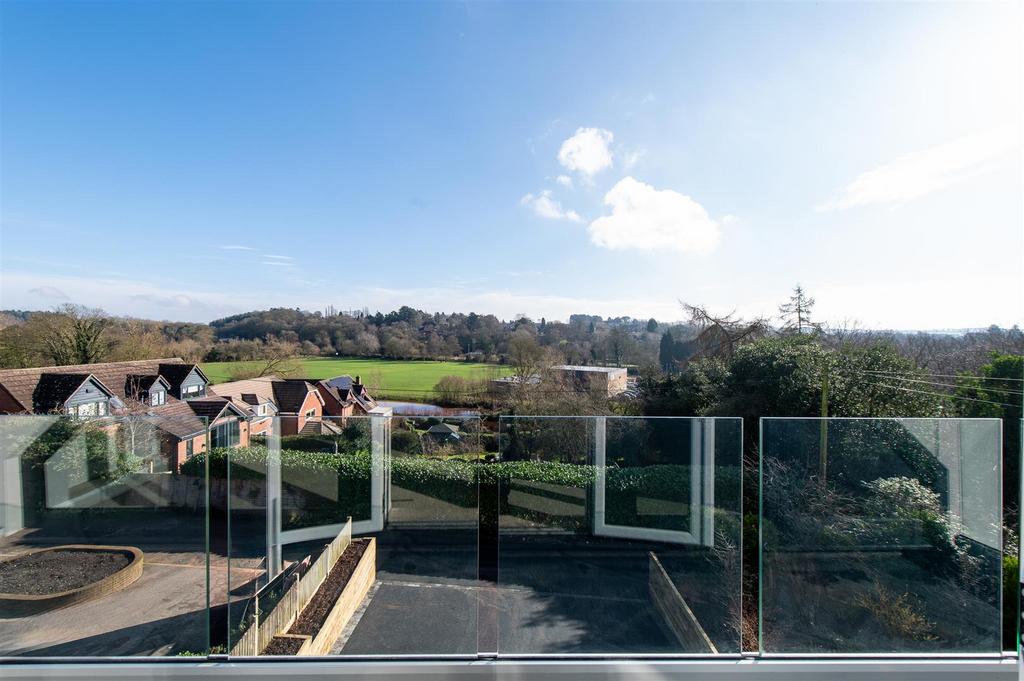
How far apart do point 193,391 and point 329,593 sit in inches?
387

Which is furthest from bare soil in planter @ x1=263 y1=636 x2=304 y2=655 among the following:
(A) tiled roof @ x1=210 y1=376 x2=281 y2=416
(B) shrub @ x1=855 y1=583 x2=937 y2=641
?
(A) tiled roof @ x1=210 y1=376 x2=281 y2=416

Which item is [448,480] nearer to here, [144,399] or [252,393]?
[252,393]

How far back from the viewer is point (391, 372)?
30.8 feet

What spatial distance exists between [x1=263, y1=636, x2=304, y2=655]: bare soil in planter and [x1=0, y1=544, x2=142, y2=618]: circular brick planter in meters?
0.52

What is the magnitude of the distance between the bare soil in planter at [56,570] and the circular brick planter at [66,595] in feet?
0.04

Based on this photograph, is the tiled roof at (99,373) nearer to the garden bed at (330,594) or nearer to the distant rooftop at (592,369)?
the garden bed at (330,594)

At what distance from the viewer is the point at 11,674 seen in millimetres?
1257

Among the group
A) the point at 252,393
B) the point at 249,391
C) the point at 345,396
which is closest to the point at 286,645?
the point at 345,396

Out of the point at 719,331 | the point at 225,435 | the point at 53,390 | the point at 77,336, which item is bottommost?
the point at 53,390

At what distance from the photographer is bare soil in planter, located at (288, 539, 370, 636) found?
1346mm

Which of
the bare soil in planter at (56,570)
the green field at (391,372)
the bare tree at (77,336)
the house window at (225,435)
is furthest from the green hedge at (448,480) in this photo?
the bare tree at (77,336)

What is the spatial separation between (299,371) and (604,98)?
329 inches

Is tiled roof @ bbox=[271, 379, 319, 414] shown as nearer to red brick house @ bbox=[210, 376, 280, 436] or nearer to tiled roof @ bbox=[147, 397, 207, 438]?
red brick house @ bbox=[210, 376, 280, 436]

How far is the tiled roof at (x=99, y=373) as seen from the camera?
6332 mm
